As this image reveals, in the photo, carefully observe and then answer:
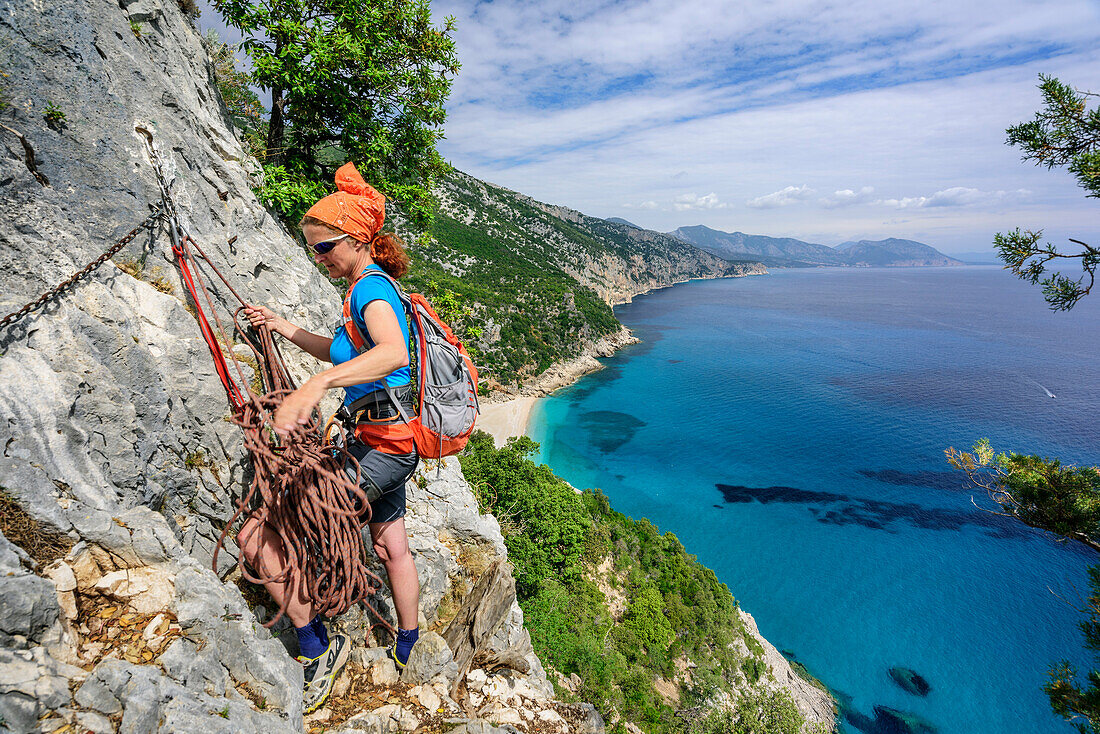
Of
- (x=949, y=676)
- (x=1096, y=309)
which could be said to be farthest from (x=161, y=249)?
(x=1096, y=309)

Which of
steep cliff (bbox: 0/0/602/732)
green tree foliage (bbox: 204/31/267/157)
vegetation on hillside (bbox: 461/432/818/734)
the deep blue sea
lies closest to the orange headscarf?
steep cliff (bbox: 0/0/602/732)

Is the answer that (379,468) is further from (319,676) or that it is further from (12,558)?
(319,676)

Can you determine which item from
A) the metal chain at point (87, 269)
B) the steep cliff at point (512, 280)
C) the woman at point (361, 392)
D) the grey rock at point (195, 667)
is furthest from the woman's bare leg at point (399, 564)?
the steep cliff at point (512, 280)

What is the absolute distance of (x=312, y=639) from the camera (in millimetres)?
3590

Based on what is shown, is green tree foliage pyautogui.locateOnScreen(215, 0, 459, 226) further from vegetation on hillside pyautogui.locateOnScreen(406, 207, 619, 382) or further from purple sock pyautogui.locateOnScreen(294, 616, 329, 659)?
vegetation on hillside pyautogui.locateOnScreen(406, 207, 619, 382)

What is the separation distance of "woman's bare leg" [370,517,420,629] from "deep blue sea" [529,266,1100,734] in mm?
21041

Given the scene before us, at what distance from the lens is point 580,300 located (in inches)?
3287

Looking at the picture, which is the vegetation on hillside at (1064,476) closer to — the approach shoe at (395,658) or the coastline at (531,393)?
the approach shoe at (395,658)

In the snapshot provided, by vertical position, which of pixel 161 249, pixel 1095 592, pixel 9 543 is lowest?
pixel 1095 592

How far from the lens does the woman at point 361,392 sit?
8.87 feet

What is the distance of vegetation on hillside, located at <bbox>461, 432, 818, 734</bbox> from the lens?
18.1 meters

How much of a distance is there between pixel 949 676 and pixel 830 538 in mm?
10531

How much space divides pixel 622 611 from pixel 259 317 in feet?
87.0

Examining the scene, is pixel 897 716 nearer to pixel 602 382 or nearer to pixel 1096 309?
pixel 602 382
